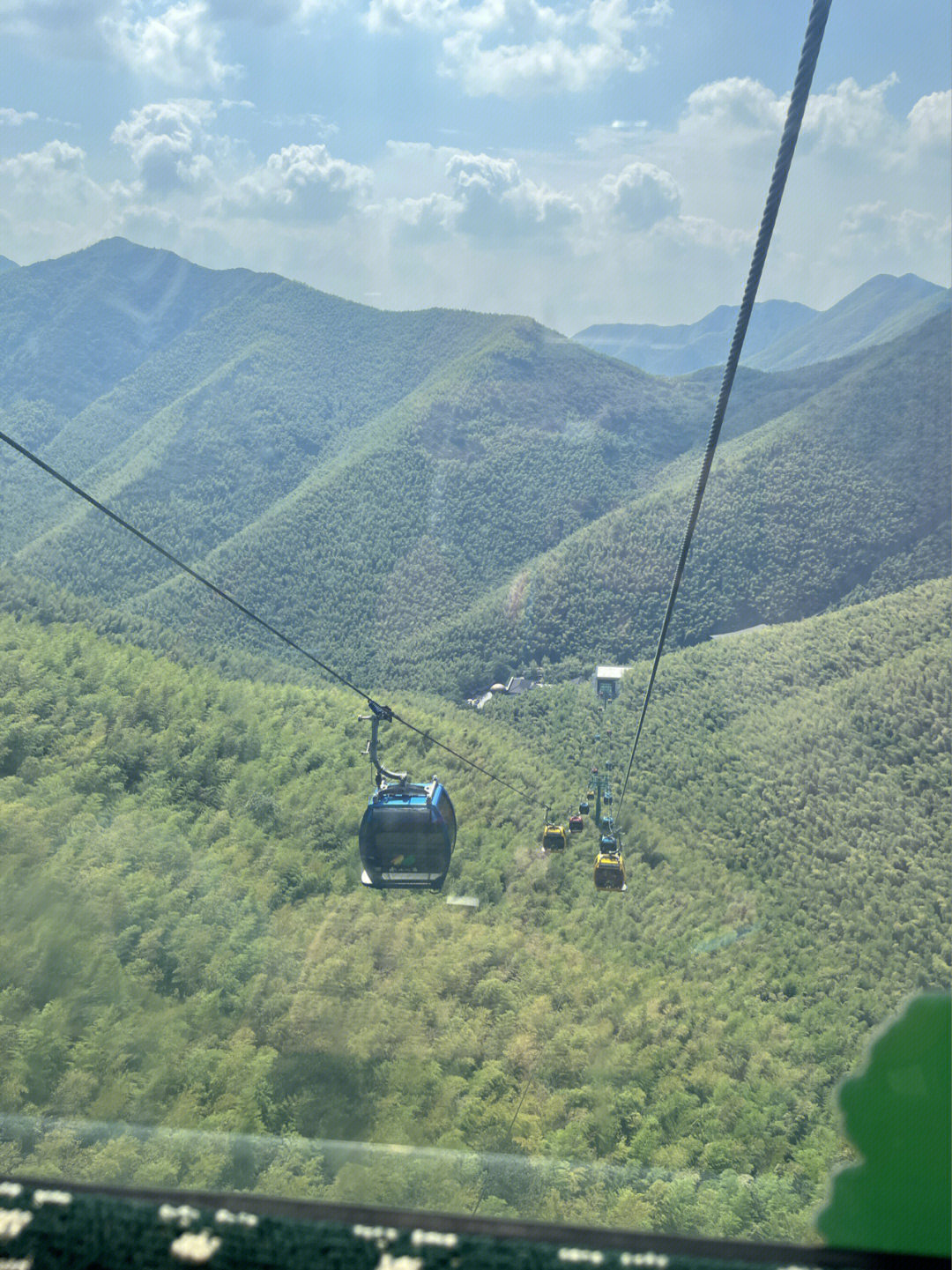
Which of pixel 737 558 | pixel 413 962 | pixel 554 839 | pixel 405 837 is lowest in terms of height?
pixel 413 962

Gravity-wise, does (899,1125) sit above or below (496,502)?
below

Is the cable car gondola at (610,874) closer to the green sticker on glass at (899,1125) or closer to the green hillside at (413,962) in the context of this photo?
the green hillside at (413,962)

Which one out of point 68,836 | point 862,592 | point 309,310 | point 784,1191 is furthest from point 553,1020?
point 309,310

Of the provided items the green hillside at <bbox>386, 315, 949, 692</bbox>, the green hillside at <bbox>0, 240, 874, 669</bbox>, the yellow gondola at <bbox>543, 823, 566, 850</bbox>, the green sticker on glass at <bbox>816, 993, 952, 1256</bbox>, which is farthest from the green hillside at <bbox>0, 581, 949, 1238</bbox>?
the green hillside at <bbox>0, 240, 874, 669</bbox>

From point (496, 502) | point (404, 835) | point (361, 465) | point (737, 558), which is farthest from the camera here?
point (361, 465)

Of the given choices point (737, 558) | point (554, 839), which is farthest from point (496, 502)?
point (554, 839)

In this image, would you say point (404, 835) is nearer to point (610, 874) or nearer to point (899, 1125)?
point (610, 874)

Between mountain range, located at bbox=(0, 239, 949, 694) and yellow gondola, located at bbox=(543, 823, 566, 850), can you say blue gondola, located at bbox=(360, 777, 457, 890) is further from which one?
mountain range, located at bbox=(0, 239, 949, 694)
